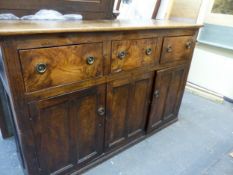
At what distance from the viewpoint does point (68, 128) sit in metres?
1.05

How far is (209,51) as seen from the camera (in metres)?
2.34

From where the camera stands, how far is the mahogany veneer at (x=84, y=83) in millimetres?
Result: 785

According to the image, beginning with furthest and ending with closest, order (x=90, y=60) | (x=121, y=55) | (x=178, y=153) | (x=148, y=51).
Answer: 1. (x=178, y=153)
2. (x=148, y=51)
3. (x=121, y=55)
4. (x=90, y=60)

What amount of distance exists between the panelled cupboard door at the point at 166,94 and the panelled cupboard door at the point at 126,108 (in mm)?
74

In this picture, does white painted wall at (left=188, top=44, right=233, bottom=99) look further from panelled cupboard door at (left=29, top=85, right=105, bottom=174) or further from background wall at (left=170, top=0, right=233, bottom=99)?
panelled cupboard door at (left=29, top=85, right=105, bottom=174)

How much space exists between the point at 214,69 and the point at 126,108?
161 centimetres

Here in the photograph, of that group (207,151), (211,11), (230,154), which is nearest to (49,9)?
Answer: (207,151)

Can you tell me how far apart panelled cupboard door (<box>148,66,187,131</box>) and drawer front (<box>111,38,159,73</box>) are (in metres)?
0.18

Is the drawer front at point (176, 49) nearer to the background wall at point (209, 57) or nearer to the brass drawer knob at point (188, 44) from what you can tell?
the brass drawer knob at point (188, 44)

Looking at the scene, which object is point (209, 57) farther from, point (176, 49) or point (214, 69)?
point (176, 49)

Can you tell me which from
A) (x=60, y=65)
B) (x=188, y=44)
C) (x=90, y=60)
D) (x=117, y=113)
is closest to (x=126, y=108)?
(x=117, y=113)

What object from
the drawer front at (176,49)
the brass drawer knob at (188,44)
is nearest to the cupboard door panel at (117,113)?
the drawer front at (176,49)

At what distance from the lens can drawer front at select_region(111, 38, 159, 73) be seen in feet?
3.49

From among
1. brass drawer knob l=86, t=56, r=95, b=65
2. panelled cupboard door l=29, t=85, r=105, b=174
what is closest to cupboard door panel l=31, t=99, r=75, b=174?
panelled cupboard door l=29, t=85, r=105, b=174
